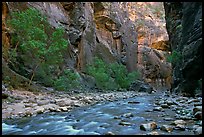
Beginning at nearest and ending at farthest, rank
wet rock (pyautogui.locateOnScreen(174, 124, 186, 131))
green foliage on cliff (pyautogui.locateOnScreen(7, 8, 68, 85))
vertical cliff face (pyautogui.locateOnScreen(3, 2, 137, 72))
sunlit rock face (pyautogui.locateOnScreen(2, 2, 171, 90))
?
1. wet rock (pyautogui.locateOnScreen(174, 124, 186, 131))
2. green foliage on cliff (pyautogui.locateOnScreen(7, 8, 68, 85))
3. vertical cliff face (pyautogui.locateOnScreen(3, 2, 137, 72))
4. sunlit rock face (pyautogui.locateOnScreen(2, 2, 171, 90))

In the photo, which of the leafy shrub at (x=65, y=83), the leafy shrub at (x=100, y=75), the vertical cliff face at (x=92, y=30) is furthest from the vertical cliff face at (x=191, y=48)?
the vertical cliff face at (x=92, y=30)

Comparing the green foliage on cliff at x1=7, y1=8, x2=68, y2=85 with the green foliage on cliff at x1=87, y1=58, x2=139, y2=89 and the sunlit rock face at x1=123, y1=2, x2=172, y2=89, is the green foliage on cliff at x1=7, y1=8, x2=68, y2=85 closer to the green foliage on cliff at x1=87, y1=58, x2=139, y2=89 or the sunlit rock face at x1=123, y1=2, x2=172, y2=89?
the green foliage on cliff at x1=87, y1=58, x2=139, y2=89

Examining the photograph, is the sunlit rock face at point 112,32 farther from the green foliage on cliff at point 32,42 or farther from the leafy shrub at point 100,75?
the green foliage on cliff at point 32,42

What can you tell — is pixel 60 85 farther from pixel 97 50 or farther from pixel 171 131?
pixel 97 50

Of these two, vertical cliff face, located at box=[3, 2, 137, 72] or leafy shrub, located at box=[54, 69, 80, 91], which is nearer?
leafy shrub, located at box=[54, 69, 80, 91]

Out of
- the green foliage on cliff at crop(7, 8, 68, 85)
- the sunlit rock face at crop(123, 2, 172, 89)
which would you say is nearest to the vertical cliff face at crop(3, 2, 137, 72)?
the green foliage on cliff at crop(7, 8, 68, 85)

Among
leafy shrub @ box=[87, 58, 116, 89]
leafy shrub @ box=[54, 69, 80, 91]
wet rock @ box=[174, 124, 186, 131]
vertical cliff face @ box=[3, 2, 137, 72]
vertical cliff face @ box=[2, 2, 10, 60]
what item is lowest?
wet rock @ box=[174, 124, 186, 131]

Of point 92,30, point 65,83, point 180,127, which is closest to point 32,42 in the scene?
point 65,83

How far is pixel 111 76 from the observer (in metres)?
30.1

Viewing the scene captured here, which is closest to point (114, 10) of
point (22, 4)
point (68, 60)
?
point (68, 60)

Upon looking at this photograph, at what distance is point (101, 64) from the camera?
25.5 m

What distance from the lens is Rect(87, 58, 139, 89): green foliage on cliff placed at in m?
24.0

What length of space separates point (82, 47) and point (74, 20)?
3.20 m

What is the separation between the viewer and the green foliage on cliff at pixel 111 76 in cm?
2396
